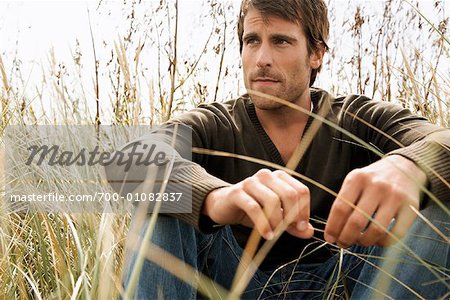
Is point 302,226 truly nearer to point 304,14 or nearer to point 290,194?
point 290,194

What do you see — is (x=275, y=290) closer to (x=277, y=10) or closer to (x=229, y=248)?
(x=229, y=248)

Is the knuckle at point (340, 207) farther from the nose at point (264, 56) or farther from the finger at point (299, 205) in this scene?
the nose at point (264, 56)

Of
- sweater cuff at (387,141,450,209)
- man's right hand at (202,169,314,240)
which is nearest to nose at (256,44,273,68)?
sweater cuff at (387,141,450,209)

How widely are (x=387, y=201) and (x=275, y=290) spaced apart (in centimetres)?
63

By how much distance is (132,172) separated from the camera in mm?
1347

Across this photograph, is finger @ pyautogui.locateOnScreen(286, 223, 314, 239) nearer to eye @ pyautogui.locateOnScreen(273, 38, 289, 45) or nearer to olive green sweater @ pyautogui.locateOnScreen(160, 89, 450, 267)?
olive green sweater @ pyautogui.locateOnScreen(160, 89, 450, 267)

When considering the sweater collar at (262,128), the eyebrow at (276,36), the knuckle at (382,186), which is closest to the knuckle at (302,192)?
the knuckle at (382,186)

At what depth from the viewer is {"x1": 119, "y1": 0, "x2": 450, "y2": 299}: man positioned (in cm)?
90

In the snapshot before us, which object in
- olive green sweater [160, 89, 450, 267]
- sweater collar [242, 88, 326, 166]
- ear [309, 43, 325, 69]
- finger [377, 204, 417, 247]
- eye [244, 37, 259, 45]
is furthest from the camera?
ear [309, 43, 325, 69]

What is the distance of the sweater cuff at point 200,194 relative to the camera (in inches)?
44.0

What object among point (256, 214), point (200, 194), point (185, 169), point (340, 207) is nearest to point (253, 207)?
point (256, 214)

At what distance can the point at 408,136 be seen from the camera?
1.46 m

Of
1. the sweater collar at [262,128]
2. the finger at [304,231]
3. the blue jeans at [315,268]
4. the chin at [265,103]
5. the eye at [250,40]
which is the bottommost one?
the blue jeans at [315,268]

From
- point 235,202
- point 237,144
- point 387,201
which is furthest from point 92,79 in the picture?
point 387,201
